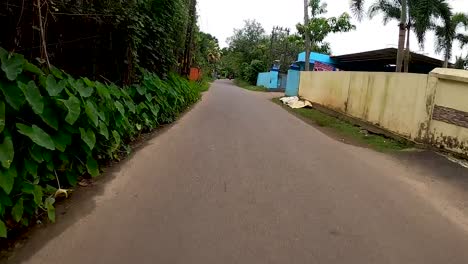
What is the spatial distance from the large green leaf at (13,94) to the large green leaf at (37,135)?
0.19 m

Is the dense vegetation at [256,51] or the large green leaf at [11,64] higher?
the dense vegetation at [256,51]

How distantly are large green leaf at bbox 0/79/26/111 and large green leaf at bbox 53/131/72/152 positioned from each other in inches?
24.7

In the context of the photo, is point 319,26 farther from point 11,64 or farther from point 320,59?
point 11,64

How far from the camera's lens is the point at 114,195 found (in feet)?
17.5

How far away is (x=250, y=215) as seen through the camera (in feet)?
16.1

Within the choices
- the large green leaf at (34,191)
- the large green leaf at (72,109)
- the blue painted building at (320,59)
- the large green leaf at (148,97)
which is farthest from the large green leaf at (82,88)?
the blue painted building at (320,59)

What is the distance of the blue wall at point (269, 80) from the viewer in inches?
1706

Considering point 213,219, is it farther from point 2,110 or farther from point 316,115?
point 316,115

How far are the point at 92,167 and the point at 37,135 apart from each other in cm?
144

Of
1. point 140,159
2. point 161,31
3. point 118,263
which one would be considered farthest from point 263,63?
point 118,263

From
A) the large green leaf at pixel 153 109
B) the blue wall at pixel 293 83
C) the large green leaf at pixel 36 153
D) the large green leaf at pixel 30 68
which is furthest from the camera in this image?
the blue wall at pixel 293 83

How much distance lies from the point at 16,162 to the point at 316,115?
1341cm

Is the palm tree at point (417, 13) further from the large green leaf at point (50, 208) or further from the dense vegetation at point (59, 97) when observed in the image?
the large green leaf at point (50, 208)

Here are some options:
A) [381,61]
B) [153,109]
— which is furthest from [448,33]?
[153,109]
